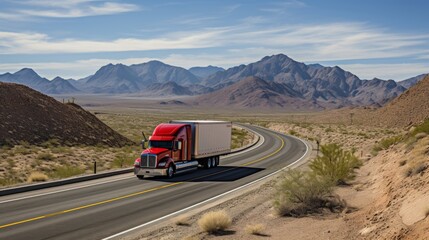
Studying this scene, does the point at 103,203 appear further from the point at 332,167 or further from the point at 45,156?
the point at 45,156

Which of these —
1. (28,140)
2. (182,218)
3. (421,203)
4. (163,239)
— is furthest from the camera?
(28,140)

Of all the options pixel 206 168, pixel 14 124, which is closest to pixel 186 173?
pixel 206 168

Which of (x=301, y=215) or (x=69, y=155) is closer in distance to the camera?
(x=301, y=215)

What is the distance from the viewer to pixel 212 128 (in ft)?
109

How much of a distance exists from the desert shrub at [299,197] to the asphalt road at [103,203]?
174 inches

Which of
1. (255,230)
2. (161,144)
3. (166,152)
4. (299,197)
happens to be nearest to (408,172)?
(299,197)

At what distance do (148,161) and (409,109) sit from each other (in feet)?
290

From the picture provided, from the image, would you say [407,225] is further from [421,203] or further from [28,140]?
[28,140]

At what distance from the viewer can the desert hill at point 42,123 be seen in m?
45.9

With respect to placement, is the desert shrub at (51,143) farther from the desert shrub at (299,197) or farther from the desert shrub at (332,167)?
the desert shrub at (299,197)

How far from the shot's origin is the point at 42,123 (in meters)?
49.7

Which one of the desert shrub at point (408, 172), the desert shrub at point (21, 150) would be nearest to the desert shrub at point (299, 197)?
the desert shrub at point (408, 172)

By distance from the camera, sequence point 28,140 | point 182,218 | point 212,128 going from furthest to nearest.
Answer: point 28,140, point 212,128, point 182,218

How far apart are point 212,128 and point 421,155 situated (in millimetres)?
16402
